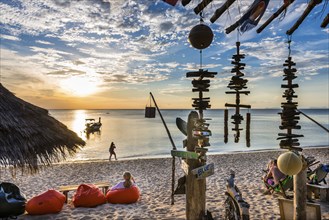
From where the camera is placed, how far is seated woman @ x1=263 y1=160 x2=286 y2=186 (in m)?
9.28

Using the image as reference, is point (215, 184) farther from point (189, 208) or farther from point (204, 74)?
point (204, 74)

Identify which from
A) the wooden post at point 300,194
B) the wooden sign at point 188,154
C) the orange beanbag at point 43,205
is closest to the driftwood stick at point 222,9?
the wooden sign at point 188,154

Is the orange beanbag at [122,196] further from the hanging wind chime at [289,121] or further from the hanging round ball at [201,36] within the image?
the hanging round ball at [201,36]

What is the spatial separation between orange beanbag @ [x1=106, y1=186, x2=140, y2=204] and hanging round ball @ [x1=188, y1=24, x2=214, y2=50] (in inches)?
239

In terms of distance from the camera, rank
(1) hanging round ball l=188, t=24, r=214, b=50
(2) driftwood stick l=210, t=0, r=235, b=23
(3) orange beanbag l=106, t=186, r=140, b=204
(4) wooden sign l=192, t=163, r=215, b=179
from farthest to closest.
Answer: (3) orange beanbag l=106, t=186, r=140, b=204 < (4) wooden sign l=192, t=163, r=215, b=179 < (1) hanging round ball l=188, t=24, r=214, b=50 < (2) driftwood stick l=210, t=0, r=235, b=23

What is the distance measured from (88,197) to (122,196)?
1057 millimetres

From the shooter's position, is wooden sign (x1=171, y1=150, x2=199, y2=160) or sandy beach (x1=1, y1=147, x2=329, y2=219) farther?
sandy beach (x1=1, y1=147, x2=329, y2=219)

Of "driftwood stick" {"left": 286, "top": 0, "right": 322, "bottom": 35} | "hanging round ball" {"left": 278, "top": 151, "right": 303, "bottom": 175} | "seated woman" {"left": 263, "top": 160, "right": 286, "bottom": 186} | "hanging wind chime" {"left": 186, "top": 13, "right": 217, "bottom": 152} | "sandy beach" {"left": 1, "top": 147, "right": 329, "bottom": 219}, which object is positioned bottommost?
"sandy beach" {"left": 1, "top": 147, "right": 329, "bottom": 219}

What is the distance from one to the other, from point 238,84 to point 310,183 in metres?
6.02

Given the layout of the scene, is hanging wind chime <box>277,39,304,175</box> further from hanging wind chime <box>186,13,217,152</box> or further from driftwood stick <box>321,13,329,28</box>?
driftwood stick <box>321,13,329,28</box>

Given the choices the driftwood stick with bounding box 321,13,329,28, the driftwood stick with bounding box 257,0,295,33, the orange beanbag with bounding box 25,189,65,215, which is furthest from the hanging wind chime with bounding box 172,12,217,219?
the orange beanbag with bounding box 25,189,65,215

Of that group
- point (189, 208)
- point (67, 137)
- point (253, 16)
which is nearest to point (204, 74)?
point (253, 16)

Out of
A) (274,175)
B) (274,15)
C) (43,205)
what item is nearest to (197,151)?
(274,15)

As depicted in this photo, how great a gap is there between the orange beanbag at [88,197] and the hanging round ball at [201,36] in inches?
241
